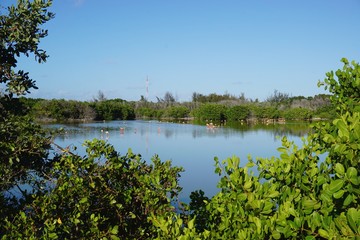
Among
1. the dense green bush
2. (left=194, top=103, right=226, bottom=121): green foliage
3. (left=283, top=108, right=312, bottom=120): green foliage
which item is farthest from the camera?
(left=194, top=103, right=226, bottom=121): green foliage

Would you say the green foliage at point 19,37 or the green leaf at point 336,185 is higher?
the green foliage at point 19,37

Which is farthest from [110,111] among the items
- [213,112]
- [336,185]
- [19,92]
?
[336,185]

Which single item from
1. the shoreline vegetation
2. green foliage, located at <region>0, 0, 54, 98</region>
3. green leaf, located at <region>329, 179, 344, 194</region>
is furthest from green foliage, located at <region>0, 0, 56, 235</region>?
the shoreline vegetation

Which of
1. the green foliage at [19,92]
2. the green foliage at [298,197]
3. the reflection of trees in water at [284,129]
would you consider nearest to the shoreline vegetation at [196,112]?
the reflection of trees in water at [284,129]

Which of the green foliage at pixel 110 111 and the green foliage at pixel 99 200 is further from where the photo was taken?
the green foliage at pixel 110 111

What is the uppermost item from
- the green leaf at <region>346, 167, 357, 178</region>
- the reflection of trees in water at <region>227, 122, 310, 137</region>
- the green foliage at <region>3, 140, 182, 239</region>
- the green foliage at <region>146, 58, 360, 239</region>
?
the green leaf at <region>346, 167, 357, 178</region>

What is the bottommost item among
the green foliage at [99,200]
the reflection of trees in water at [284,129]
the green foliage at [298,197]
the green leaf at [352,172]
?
the reflection of trees in water at [284,129]

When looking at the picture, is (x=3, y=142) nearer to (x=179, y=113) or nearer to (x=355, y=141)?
(x=355, y=141)

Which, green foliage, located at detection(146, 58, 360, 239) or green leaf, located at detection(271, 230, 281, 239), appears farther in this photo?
green leaf, located at detection(271, 230, 281, 239)

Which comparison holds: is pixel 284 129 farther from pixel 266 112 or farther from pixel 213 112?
pixel 213 112

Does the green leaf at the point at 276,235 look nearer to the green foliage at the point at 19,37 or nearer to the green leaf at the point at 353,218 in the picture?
the green leaf at the point at 353,218

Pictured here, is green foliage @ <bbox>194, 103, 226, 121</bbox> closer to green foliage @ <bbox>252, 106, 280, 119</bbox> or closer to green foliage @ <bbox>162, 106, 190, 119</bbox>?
green foliage @ <bbox>252, 106, 280, 119</bbox>

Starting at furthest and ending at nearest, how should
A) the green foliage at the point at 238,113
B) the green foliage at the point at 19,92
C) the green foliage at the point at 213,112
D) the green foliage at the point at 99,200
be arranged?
the green foliage at the point at 213,112 < the green foliage at the point at 238,113 < the green foliage at the point at 19,92 < the green foliage at the point at 99,200

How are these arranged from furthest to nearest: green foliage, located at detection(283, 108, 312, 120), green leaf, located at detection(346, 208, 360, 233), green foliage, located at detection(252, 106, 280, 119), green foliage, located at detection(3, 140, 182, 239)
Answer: green foliage, located at detection(252, 106, 280, 119) < green foliage, located at detection(283, 108, 312, 120) < green foliage, located at detection(3, 140, 182, 239) < green leaf, located at detection(346, 208, 360, 233)
